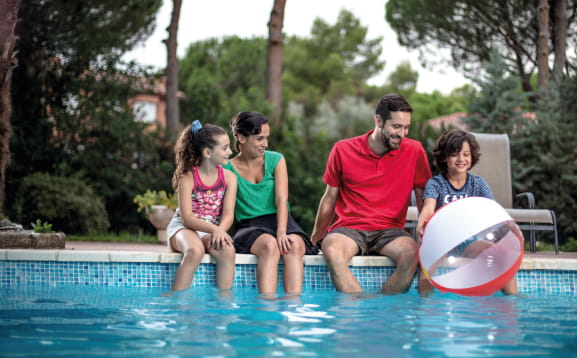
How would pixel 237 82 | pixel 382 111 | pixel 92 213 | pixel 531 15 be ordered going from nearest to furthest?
pixel 382 111 → pixel 92 213 → pixel 531 15 → pixel 237 82

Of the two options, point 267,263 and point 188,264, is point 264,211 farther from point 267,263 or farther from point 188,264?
point 188,264

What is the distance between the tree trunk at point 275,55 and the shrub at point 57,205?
3.94 metres

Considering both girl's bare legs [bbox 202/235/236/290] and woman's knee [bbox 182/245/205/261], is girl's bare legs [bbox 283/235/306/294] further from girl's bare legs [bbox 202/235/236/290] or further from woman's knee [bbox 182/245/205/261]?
woman's knee [bbox 182/245/205/261]

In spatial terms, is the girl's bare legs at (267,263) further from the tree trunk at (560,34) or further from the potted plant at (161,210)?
the tree trunk at (560,34)

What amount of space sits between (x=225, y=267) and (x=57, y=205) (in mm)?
5656

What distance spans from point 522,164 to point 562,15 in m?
6.44

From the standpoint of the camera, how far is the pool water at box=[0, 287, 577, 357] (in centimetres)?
272

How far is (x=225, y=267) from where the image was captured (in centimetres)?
438

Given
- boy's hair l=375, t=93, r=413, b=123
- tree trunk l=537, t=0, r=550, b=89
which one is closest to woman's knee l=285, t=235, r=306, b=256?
boy's hair l=375, t=93, r=413, b=123

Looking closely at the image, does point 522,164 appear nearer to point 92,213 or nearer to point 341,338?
point 92,213

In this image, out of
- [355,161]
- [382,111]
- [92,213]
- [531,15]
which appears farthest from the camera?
[531,15]

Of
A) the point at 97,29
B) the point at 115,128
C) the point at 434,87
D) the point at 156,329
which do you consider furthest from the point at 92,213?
the point at 434,87

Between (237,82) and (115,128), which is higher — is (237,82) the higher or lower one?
the higher one

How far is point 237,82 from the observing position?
38875mm
